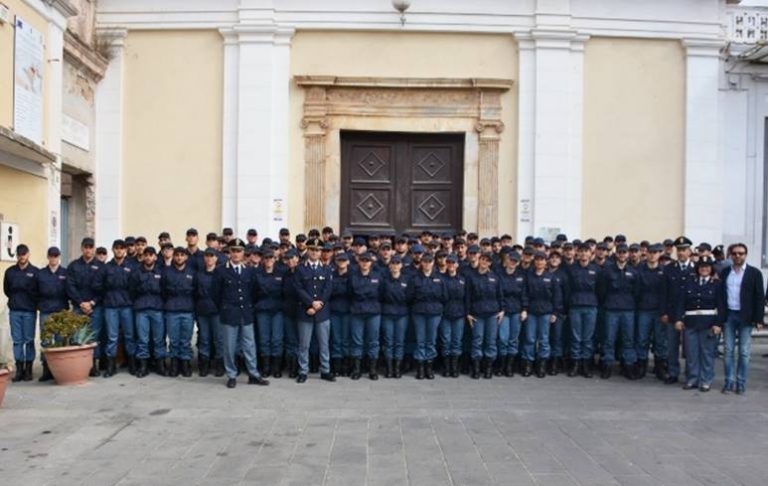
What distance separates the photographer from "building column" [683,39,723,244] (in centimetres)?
1510

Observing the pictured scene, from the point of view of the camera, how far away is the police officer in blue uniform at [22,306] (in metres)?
9.96

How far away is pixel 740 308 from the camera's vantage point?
9.81 meters

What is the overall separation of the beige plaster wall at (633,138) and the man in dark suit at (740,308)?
17.2 feet

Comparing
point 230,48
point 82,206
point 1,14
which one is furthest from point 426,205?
point 1,14

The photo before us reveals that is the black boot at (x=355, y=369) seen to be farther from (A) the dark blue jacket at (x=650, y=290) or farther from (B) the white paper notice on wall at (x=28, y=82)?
(B) the white paper notice on wall at (x=28, y=82)

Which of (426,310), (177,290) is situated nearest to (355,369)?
(426,310)

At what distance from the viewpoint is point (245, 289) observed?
990 cm

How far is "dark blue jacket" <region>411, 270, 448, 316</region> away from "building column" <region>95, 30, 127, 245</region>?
24.2 feet

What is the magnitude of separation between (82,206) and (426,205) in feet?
23.0

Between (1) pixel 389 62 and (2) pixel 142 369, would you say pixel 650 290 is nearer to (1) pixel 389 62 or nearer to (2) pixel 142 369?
(1) pixel 389 62

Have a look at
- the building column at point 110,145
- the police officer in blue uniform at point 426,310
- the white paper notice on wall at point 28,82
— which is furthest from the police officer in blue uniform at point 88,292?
the building column at point 110,145

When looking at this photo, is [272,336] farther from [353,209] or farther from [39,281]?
[353,209]

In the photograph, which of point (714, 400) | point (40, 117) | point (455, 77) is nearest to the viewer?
point (714, 400)

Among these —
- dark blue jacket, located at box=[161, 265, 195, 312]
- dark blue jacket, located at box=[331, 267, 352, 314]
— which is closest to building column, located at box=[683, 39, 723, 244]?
dark blue jacket, located at box=[331, 267, 352, 314]
